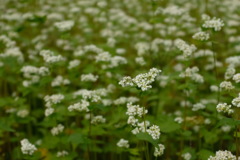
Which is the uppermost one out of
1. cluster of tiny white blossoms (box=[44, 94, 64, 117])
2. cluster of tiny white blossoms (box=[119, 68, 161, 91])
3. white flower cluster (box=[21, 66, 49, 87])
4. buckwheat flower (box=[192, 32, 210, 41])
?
buckwheat flower (box=[192, 32, 210, 41])

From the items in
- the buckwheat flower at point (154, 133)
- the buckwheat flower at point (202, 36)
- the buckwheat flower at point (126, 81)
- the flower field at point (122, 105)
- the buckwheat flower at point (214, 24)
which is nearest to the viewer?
the buckwheat flower at point (154, 133)

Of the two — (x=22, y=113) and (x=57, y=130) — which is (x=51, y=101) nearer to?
(x=57, y=130)

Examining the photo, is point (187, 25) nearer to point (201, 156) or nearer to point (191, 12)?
point (191, 12)

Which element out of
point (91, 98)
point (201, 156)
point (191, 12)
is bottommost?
point (201, 156)

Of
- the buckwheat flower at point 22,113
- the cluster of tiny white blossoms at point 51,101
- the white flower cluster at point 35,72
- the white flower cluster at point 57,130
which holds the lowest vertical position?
the white flower cluster at point 57,130

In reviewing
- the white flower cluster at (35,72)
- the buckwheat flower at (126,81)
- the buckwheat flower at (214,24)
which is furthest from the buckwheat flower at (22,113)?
the buckwheat flower at (214,24)

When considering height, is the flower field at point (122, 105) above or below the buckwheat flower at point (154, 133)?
above

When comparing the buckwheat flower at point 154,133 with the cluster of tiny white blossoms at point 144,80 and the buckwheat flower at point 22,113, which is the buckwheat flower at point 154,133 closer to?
the cluster of tiny white blossoms at point 144,80

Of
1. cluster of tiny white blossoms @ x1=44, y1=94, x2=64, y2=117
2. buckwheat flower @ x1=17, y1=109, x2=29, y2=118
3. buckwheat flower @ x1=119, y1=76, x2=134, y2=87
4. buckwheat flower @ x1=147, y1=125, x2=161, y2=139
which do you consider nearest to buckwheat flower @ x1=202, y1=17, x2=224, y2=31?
buckwheat flower @ x1=119, y1=76, x2=134, y2=87

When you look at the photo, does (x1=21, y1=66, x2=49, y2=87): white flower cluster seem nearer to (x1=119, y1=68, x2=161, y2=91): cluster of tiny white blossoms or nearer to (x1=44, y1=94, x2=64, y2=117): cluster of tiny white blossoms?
(x1=44, y1=94, x2=64, y2=117): cluster of tiny white blossoms

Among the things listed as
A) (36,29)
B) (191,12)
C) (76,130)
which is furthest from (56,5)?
(76,130)

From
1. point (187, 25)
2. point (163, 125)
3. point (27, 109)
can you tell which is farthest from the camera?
point (187, 25)
